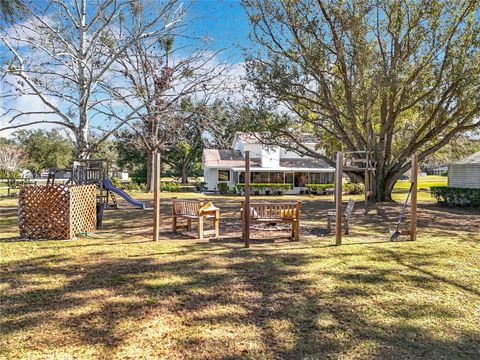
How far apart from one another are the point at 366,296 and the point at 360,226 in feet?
25.0

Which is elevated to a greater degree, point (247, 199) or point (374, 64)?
Answer: point (374, 64)

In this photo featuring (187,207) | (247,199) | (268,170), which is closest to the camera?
(247,199)

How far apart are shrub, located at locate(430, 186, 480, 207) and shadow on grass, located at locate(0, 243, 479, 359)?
50.9 ft

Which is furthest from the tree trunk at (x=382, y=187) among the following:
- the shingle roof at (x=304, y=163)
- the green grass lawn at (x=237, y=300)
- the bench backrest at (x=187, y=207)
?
the bench backrest at (x=187, y=207)

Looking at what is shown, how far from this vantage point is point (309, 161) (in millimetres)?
37000

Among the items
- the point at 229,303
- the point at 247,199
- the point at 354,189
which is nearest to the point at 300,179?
the point at 354,189

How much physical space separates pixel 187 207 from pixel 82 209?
2779mm

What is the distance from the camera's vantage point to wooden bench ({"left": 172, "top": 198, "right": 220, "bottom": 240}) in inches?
393

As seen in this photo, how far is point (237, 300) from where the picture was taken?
5043mm

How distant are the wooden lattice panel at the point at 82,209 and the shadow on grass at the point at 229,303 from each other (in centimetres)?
235

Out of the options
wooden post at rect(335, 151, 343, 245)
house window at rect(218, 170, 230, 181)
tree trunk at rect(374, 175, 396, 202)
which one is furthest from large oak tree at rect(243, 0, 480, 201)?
house window at rect(218, 170, 230, 181)

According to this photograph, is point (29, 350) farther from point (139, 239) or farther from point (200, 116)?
point (200, 116)

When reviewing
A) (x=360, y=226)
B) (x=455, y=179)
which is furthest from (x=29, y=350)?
(x=455, y=179)

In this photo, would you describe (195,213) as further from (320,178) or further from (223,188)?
(320,178)
